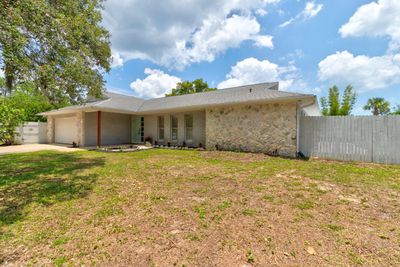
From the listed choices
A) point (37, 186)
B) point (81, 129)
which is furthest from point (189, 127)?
point (37, 186)

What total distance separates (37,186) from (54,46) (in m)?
4.08

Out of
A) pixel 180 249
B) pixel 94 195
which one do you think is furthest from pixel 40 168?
pixel 180 249

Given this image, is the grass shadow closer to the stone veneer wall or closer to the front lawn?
the front lawn

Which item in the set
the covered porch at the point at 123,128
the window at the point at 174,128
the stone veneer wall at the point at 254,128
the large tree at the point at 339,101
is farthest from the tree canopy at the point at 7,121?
the large tree at the point at 339,101

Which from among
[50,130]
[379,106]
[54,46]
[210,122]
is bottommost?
[50,130]

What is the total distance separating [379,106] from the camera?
28.3m

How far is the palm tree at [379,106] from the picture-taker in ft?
89.7

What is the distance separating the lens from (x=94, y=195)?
4.07 m

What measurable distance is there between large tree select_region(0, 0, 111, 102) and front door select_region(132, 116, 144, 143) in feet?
28.2

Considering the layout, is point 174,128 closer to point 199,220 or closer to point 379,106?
point 199,220

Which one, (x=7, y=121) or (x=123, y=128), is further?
(x=123, y=128)

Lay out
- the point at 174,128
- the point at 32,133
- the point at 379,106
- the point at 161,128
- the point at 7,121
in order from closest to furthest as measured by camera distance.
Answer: the point at 7,121 → the point at 174,128 → the point at 161,128 → the point at 32,133 → the point at 379,106

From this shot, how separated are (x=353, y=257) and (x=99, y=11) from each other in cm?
1068

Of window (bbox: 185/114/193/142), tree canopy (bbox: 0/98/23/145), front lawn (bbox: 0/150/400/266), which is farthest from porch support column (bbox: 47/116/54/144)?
tree canopy (bbox: 0/98/23/145)
